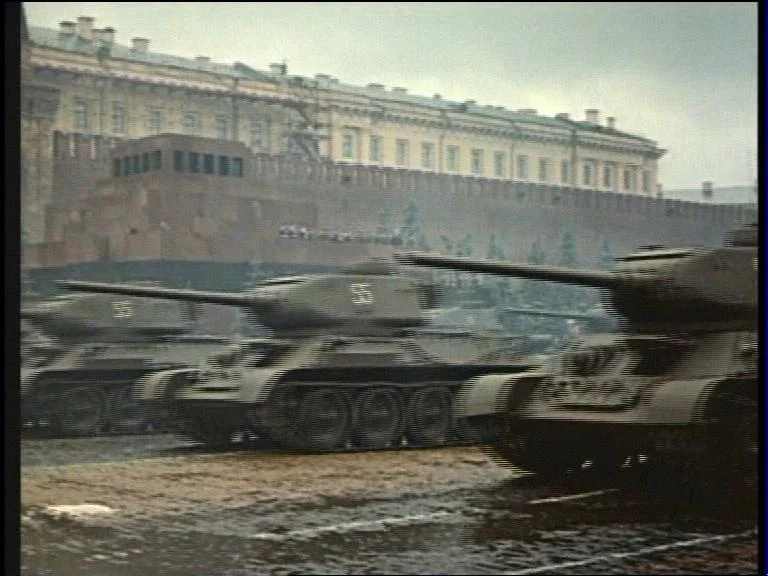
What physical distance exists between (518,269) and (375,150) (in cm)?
75

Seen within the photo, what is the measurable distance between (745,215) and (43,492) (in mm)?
3037

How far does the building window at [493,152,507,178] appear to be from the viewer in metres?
4.85

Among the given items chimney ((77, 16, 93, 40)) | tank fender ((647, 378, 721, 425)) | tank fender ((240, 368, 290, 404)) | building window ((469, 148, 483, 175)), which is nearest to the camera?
chimney ((77, 16, 93, 40))

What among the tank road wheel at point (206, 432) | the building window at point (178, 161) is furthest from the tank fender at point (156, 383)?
the building window at point (178, 161)

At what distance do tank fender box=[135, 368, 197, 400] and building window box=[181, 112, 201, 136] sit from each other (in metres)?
0.94

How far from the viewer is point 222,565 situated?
4.55 meters

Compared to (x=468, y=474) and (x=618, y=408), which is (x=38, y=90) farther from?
(x=618, y=408)

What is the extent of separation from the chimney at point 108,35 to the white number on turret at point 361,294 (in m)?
1.33

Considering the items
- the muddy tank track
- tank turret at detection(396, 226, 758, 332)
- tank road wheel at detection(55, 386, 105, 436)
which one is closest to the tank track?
the muddy tank track

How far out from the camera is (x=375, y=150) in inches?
188

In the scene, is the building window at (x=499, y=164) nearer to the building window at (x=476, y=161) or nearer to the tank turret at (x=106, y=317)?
the building window at (x=476, y=161)

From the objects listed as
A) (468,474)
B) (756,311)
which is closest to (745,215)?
(756,311)

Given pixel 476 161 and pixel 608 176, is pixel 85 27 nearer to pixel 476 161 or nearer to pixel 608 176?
pixel 476 161

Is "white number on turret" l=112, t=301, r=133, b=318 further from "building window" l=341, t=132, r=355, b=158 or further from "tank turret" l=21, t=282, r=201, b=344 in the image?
"building window" l=341, t=132, r=355, b=158
